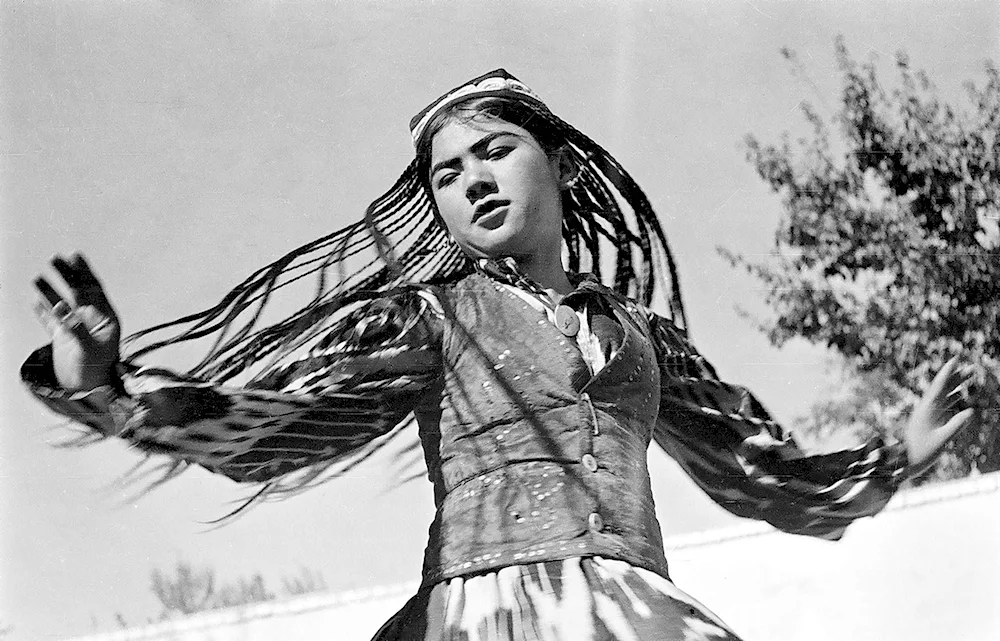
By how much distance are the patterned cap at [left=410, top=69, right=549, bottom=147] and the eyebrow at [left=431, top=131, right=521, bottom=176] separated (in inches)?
3.1

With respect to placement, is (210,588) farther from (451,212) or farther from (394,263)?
(451,212)

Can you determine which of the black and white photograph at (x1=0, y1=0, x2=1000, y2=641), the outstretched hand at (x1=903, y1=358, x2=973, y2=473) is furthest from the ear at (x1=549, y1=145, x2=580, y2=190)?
the outstretched hand at (x1=903, y1=358, x2=973, y2=473)

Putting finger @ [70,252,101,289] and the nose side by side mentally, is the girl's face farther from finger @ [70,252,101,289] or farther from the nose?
finger @ [70,252,101,289]

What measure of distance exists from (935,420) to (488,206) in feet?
3.02

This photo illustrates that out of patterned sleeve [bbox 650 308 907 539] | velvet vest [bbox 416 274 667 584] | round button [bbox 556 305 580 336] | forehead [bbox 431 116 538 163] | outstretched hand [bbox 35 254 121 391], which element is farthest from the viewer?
patterned sleeve [bbox 650 308 907 539]

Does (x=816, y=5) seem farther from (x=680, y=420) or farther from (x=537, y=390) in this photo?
(x=537, y=390)

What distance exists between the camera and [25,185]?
Answer: 2.32 meters

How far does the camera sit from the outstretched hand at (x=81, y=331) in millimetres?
1863

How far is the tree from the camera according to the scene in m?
2.51

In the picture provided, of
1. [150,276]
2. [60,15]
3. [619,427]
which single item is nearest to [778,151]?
[619,427]

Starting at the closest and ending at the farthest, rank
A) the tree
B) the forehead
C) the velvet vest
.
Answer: the velvet vest, the forehead, the tree

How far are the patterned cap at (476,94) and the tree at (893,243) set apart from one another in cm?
49

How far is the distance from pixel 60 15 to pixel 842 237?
1.52 metres

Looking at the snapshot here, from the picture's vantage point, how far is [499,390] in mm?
2088
